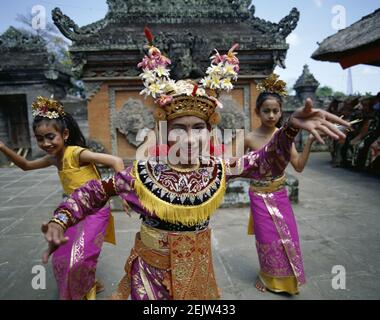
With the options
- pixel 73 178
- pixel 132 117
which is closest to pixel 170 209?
pixel 73 178

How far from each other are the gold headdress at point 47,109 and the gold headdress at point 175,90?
1.28 metres

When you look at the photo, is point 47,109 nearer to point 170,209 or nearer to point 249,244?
point 170,209

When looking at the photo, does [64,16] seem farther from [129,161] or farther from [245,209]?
[245,209]

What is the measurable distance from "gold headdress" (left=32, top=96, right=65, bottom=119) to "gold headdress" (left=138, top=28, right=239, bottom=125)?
1.28m

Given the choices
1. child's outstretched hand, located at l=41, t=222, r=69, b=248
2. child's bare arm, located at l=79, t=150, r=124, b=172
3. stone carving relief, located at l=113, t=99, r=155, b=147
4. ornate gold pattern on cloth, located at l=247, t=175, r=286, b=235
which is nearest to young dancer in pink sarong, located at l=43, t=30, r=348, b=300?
child's outstretched hand, located at l=41, t=222, r=69, b=248

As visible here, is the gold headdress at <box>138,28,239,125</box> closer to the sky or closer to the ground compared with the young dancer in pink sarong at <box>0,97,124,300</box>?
closer to the sky

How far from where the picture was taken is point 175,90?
177cm

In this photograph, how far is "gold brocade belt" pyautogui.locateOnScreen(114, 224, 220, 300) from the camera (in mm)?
1741

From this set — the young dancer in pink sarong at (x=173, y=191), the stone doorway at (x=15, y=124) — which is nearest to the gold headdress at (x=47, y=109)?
the young dancer in pink sarong at (x=173, y=191)

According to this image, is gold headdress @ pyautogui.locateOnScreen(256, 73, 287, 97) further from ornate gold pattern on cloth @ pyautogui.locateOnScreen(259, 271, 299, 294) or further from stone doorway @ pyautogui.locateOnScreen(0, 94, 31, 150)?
stone doorway @ pyautogui.locateOnScreen(0, 94, 31, 150)

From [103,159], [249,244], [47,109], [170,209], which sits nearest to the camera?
[170,209]

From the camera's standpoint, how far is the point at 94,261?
258 cm

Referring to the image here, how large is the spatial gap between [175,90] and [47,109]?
149cm
